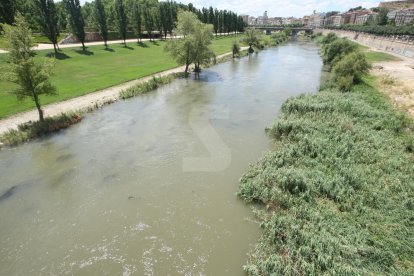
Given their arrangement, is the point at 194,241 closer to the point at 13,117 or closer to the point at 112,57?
the point at 13,117

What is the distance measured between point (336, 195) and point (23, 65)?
22.1 metres

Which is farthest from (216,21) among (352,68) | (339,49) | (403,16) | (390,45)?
(403,16)

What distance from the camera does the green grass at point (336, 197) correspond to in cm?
963

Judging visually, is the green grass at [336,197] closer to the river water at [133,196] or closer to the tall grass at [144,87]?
the river water at [133,196]

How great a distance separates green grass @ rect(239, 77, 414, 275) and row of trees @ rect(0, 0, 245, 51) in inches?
929

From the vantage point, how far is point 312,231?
1073 cm

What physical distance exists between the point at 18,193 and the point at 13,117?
11.1 m

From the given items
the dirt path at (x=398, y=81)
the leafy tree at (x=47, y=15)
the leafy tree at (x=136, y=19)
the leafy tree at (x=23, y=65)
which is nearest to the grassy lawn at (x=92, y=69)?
the leafy tree at (x=23, y=65)

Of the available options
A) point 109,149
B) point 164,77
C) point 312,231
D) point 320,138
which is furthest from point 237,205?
point 164,77

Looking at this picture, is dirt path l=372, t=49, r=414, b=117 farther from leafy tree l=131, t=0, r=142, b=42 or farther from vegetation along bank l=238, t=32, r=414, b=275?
leafy tree l=131, t=0, r=142, b=42

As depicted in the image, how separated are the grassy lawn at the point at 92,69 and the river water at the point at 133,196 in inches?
259

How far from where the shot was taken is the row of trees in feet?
157

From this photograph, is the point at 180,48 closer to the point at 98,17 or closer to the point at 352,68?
the point at 352,68

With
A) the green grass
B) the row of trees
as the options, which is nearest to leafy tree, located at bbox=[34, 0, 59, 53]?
the row of trees
